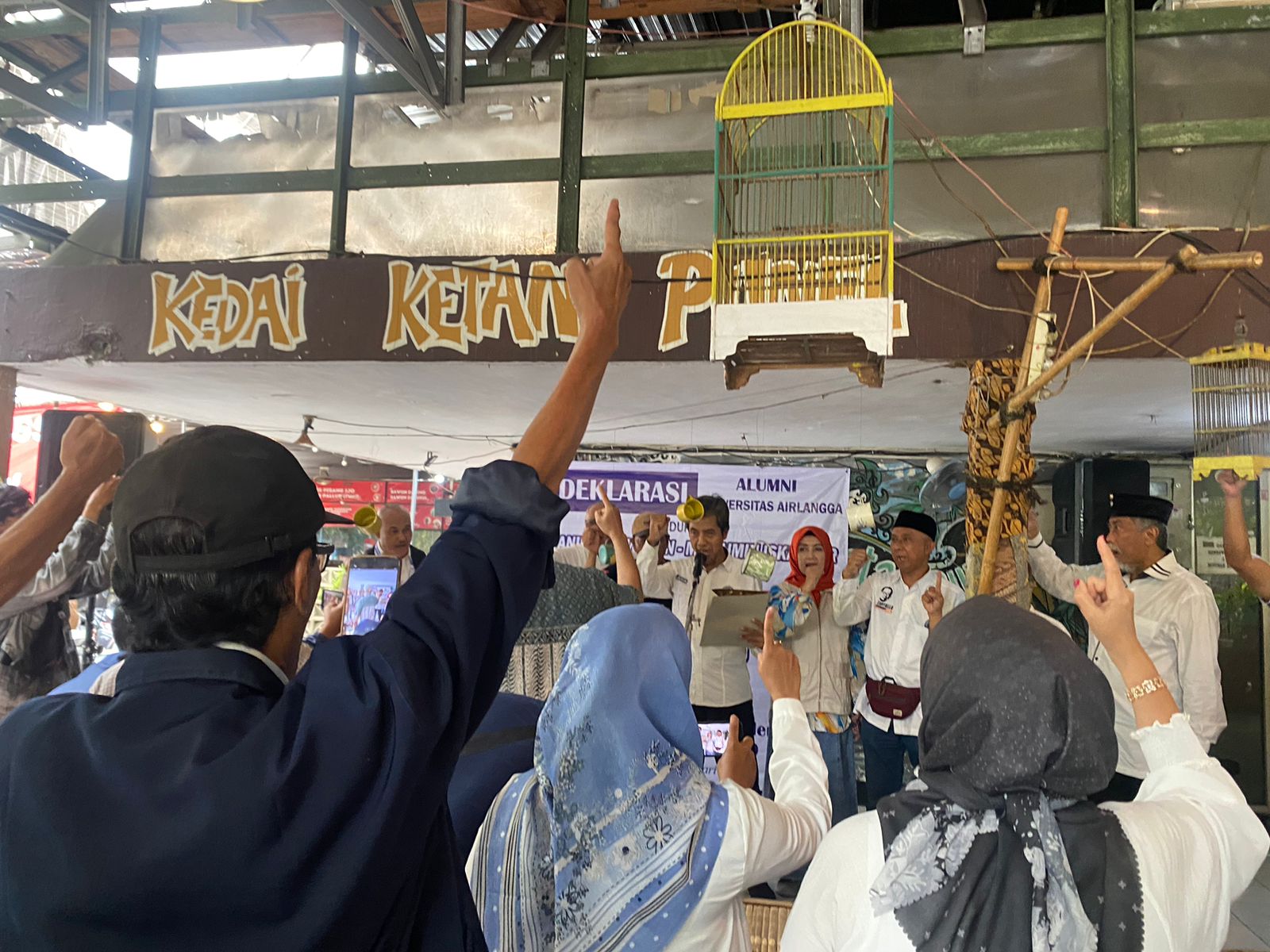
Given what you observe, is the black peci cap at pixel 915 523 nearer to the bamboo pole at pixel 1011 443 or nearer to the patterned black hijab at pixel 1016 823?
the bamboo pole at pixel 1011 443

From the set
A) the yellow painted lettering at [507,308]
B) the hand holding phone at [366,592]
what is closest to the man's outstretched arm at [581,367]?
the hand holding phone at [366,592]

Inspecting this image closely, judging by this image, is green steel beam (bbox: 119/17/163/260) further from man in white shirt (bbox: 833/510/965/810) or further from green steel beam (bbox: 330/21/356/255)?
man in white shirt (bbox: 833/510/965/810)

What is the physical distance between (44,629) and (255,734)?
2.79 m

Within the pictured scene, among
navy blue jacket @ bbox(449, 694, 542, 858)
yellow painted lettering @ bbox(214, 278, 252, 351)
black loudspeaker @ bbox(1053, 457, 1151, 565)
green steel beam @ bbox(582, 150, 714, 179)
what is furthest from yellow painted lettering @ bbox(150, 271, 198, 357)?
black loudspeaker @ bbox(1053, 457, 1151, 565)

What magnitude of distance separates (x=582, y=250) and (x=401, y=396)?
1636 millimetres

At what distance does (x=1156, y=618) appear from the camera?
3223 mm

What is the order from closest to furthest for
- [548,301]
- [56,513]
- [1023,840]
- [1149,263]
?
[1023,840] → [56,513] → [1149,263] → [548,301]

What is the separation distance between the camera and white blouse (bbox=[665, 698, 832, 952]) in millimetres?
1312

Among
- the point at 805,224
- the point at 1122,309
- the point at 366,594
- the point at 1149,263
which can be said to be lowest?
the point at 366,594

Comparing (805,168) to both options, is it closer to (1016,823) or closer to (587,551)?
(1016,823)

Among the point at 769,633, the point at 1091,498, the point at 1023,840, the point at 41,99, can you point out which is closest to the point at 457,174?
the point at 41,99

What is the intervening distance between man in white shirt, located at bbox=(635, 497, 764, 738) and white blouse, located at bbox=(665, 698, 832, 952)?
2.46m

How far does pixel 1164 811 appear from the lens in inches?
47.2

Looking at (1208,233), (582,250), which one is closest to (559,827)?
(582,250)
